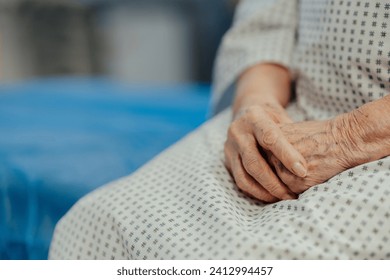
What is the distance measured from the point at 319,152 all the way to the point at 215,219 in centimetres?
13

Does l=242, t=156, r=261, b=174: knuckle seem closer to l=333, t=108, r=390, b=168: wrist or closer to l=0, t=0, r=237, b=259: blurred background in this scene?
l=333, t=108, r=390, b=168: wrist

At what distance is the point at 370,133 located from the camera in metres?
0.48

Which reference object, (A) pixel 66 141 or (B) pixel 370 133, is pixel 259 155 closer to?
(B) pixel 370 133

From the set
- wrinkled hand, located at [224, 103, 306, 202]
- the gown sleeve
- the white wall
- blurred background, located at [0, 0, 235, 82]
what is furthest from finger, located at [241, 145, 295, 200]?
the white wall

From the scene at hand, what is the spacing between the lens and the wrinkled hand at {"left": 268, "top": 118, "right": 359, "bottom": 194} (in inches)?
19.2

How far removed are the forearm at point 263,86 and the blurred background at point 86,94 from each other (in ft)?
0.64

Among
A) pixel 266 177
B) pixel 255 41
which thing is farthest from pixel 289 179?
pixel 255 41

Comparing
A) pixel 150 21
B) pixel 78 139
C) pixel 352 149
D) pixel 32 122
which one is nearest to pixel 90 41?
pixel 150 21

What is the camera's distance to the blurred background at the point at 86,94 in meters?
0.72

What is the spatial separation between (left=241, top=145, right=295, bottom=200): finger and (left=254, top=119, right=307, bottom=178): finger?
2 centimetres

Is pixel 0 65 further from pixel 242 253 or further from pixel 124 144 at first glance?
pixel 242 253

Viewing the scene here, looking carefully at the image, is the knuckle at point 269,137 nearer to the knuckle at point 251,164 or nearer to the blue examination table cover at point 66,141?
the knuckle at point 251,164

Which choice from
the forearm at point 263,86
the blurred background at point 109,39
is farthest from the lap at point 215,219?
the blurred background at point 109,39

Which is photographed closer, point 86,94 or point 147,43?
point 86,94
